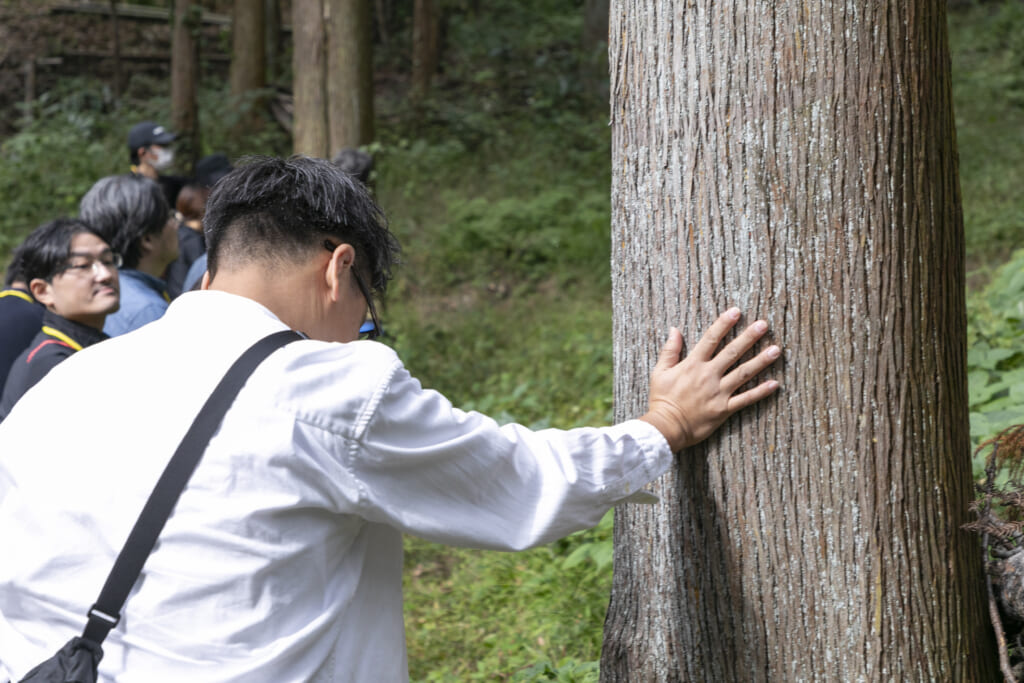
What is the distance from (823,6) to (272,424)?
146 centimetres

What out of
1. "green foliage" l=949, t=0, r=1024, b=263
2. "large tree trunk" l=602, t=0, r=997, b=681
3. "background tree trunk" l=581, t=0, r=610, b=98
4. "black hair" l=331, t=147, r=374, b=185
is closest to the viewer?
"large tree trunk" l=602, t=0, r=997, b=681

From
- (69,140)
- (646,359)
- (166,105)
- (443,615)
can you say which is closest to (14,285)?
(443,615)

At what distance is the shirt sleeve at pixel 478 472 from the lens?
5.30 ft

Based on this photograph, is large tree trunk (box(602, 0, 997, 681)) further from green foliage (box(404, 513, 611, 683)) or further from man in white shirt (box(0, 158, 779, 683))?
green foliage (box(404, 513, 611, 683))

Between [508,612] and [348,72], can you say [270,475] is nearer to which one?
[508,612]

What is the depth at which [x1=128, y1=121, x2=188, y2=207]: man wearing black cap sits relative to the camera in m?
6.89

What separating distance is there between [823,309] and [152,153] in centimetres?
639

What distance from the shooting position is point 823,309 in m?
2.02

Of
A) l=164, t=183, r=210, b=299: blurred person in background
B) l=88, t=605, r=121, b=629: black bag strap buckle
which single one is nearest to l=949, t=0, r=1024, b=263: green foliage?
l=164, t=183, r=210, b=299: blurred person in background

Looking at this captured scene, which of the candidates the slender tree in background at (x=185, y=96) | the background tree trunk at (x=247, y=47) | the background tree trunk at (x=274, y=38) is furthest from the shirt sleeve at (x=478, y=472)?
the background tree trunk at (x=274, y=38)

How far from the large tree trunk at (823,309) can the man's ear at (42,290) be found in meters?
2.67

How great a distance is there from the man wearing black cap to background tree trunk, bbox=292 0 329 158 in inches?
48.3

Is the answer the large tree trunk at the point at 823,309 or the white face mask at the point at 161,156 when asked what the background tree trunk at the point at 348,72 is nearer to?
the white face mask at the point at 161,156

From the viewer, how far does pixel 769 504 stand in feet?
6.84
